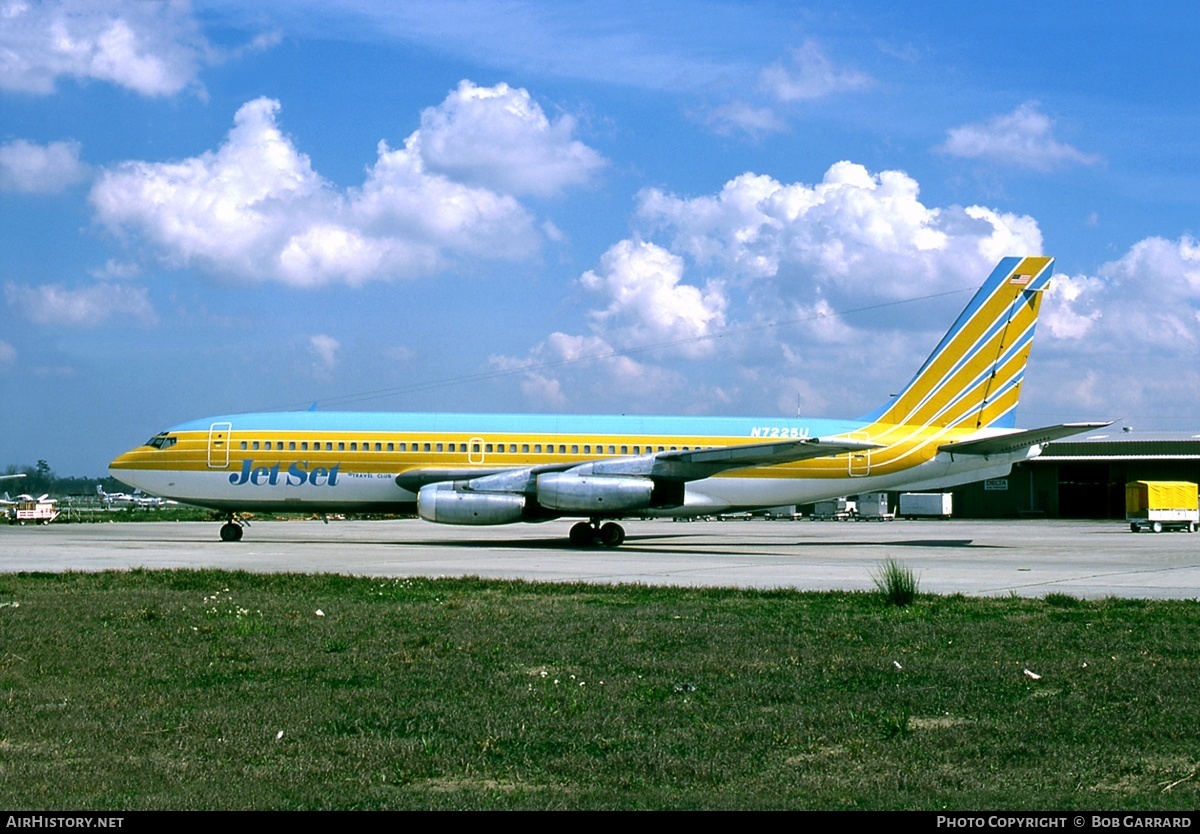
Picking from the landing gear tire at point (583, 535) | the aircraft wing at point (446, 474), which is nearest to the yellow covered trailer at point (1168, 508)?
the landing gear tire at point (583, 535)

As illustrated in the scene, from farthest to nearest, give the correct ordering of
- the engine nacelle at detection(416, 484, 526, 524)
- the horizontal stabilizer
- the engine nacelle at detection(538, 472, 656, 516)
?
the engine nacelle at detection(538, 472, 656, 516) → the engine nacelle at detection(416, 484, 526, 524) → the horizontal stabilizer

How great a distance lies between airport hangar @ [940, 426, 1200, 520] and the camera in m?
79.2

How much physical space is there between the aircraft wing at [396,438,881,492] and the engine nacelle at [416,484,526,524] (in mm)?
600

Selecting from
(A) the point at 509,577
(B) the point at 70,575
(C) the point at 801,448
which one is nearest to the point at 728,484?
(C) the point at 801,448

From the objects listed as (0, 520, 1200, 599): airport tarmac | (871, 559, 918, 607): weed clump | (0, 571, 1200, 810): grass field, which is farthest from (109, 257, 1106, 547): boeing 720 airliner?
(0, 571, 1200, 810): grass field

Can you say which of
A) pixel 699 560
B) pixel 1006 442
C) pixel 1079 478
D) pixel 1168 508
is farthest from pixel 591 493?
pixel 1079 478

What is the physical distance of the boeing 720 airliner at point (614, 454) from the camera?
3319 cm

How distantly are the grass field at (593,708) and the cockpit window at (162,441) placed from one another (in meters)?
21.6

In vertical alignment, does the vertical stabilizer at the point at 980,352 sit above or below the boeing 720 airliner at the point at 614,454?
above

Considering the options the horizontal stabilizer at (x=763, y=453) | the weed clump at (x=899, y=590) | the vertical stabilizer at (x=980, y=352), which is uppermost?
the vertical stabilizer at (x=980, y=352)

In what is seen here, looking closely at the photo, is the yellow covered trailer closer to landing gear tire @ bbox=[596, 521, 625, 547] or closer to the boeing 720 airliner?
the boeing 720 airliner

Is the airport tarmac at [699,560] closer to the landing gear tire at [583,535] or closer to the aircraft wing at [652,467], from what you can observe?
the landing gear tire at [583,535]

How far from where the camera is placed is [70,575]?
62.4 ft

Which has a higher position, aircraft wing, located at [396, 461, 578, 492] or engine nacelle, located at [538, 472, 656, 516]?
aircraft wing, located at [396, 461, 578, 492]
